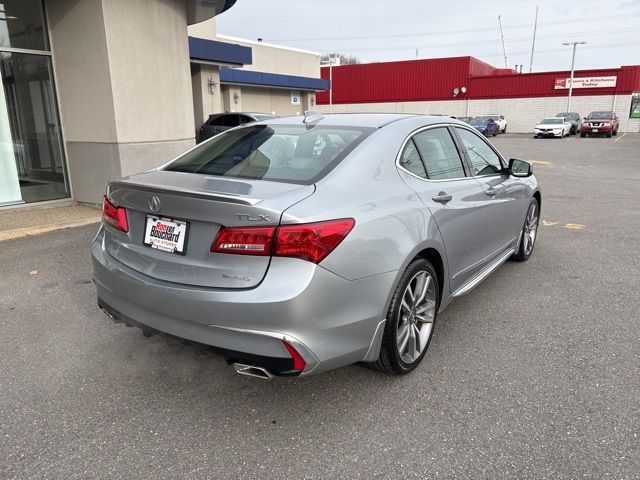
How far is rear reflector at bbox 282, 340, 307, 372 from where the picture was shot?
2344 mm

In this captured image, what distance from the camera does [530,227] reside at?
5.54m

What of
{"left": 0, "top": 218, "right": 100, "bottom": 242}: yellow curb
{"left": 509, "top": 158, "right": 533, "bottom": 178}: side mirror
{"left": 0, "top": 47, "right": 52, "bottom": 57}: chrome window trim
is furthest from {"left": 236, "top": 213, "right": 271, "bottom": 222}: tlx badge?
{"left": 0, "top": 47, "right": 52, "bottom": 57}: chrome window trim

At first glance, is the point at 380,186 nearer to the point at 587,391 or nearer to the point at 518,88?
the point at 587,391

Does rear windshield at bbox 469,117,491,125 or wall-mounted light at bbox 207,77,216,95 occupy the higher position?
wall-mounted light at bbox 207,77,216,95

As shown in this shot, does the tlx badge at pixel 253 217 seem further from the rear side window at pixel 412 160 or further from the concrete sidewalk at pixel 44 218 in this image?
the concrete sidewalk at pixel 44 218

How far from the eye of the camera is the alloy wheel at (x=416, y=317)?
9.87 ft

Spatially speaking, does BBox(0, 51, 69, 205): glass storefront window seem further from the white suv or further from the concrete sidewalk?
the white suv

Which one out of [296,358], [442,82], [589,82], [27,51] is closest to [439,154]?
[296,358]

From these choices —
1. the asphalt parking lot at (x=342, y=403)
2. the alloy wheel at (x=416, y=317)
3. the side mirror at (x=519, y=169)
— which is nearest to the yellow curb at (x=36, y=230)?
the asphalt parking lot at (x=342, y=403)

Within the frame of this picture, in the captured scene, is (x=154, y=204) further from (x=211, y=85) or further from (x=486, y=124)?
(x=486, y=124)

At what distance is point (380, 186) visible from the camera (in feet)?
9.42

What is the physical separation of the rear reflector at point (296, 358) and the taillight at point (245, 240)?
442mm

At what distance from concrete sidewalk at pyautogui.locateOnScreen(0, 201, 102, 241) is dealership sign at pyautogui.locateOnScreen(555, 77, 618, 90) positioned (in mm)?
43780

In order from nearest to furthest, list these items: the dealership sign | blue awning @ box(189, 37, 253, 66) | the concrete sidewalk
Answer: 1. the concrete sidewalk
2. blue awning @ box(189, 37, 253, 66)
3. the dealership sign
